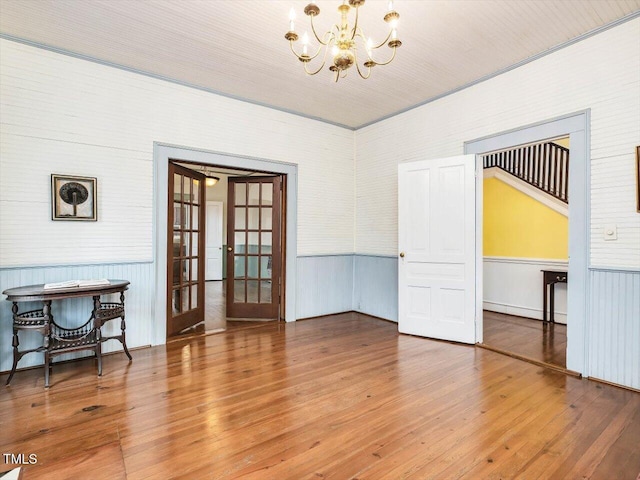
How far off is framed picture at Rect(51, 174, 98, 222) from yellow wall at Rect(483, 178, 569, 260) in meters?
5.53

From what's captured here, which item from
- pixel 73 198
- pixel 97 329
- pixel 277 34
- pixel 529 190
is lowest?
pixel 97 329

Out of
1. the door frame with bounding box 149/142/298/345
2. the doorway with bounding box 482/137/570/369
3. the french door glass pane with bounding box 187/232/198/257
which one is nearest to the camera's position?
the door frame with bounding box 149/142/298/345

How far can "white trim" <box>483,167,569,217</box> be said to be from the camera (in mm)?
4861

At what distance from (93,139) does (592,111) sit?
472 centimetres

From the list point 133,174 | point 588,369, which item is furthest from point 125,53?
point 588,369

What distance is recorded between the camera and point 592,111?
3049 millimetres

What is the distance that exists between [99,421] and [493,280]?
213 inches

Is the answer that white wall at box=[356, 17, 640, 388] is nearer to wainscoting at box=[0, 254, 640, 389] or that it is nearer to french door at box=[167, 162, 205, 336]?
wainscoting at box=[0, 254, 640, 389]

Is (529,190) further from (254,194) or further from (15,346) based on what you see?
(15,346)

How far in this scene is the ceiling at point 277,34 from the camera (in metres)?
2.74

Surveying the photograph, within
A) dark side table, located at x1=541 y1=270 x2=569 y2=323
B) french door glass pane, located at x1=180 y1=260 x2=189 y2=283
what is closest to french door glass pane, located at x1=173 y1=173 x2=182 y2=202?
french door glass pane, located at x1=180 y1=260 x2=189 y2=283

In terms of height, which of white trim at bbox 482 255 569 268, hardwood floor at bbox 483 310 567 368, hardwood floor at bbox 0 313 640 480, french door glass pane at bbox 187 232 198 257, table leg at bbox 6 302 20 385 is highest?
french door glass pane at bbox 187 232 198 257

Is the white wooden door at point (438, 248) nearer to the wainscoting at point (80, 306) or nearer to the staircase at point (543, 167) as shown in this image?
the staircase at point (543, 167)

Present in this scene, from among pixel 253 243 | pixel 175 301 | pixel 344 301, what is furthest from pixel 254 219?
pixel 344 301
